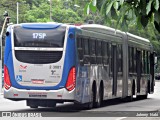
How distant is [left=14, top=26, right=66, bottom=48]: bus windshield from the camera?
69.1ft

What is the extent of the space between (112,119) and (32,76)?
3.67 metres

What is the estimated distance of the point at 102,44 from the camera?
25.2 metres

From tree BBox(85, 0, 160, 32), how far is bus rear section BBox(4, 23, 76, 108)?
1186 cm

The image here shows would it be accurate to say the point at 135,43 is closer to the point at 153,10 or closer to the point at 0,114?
the point at 0,114

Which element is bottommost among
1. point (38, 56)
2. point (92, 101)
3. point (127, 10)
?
point (92, 101)

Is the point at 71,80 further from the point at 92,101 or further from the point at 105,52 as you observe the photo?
the point at 105,52

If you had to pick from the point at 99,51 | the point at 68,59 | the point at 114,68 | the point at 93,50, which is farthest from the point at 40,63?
the point at 114,68

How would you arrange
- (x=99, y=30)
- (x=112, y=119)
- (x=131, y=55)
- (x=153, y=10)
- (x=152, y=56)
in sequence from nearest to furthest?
(x=153, y=10)
(x=112, y=119)
(x=99, y=30)
(x=131, y=55)
(x=152, y=56)

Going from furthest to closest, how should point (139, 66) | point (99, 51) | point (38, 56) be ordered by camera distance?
point (139, 66) → point (99, 51) → point (38, 56)

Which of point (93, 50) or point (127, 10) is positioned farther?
point (93, 50)

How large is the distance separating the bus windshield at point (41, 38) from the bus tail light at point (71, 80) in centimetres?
95

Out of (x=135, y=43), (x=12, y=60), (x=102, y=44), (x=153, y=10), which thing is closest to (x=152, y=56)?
(x=135, y=43)

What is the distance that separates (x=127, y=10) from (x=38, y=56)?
1232cm

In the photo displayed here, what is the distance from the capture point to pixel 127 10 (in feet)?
29.6
